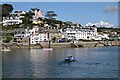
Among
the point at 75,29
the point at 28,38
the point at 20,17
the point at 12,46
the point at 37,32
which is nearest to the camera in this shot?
the point at 12,46

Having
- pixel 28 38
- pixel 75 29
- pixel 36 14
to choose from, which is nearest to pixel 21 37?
pixel 28 38

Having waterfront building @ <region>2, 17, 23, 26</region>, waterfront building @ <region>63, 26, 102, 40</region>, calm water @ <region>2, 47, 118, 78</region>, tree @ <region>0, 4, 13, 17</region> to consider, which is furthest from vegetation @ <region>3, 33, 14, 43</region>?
calm water @ <region>2, 47, 118, 78</region>

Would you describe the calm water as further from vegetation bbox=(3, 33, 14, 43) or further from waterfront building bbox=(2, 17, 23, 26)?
waterfront building bbox=(2, 17, 23, 26)

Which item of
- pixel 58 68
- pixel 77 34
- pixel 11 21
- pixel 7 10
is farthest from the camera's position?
pixel 7 10

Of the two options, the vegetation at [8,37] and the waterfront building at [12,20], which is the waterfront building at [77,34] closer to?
the vegetation at [8,37]

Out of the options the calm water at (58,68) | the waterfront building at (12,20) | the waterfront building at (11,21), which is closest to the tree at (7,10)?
the waterfront building at (12,20)

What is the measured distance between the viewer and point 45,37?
50.0 m

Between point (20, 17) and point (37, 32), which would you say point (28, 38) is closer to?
point (37, 32)

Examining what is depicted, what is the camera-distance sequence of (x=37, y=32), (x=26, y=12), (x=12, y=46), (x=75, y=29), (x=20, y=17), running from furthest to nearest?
(x=26, y=12) → (x=20, y=17) → (x=75, y=29) → (x=37, y=32) → (x=12, y=46)

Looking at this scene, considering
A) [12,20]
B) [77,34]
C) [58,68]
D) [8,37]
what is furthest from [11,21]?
[58,68]

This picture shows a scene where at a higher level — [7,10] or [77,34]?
[7,10]

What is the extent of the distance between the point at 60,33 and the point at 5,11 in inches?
482

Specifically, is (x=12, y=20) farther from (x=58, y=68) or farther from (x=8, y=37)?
(x=58, y=68)

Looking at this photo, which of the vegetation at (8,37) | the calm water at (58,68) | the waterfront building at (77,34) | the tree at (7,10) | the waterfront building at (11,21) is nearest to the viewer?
the calm water at (58,68)
